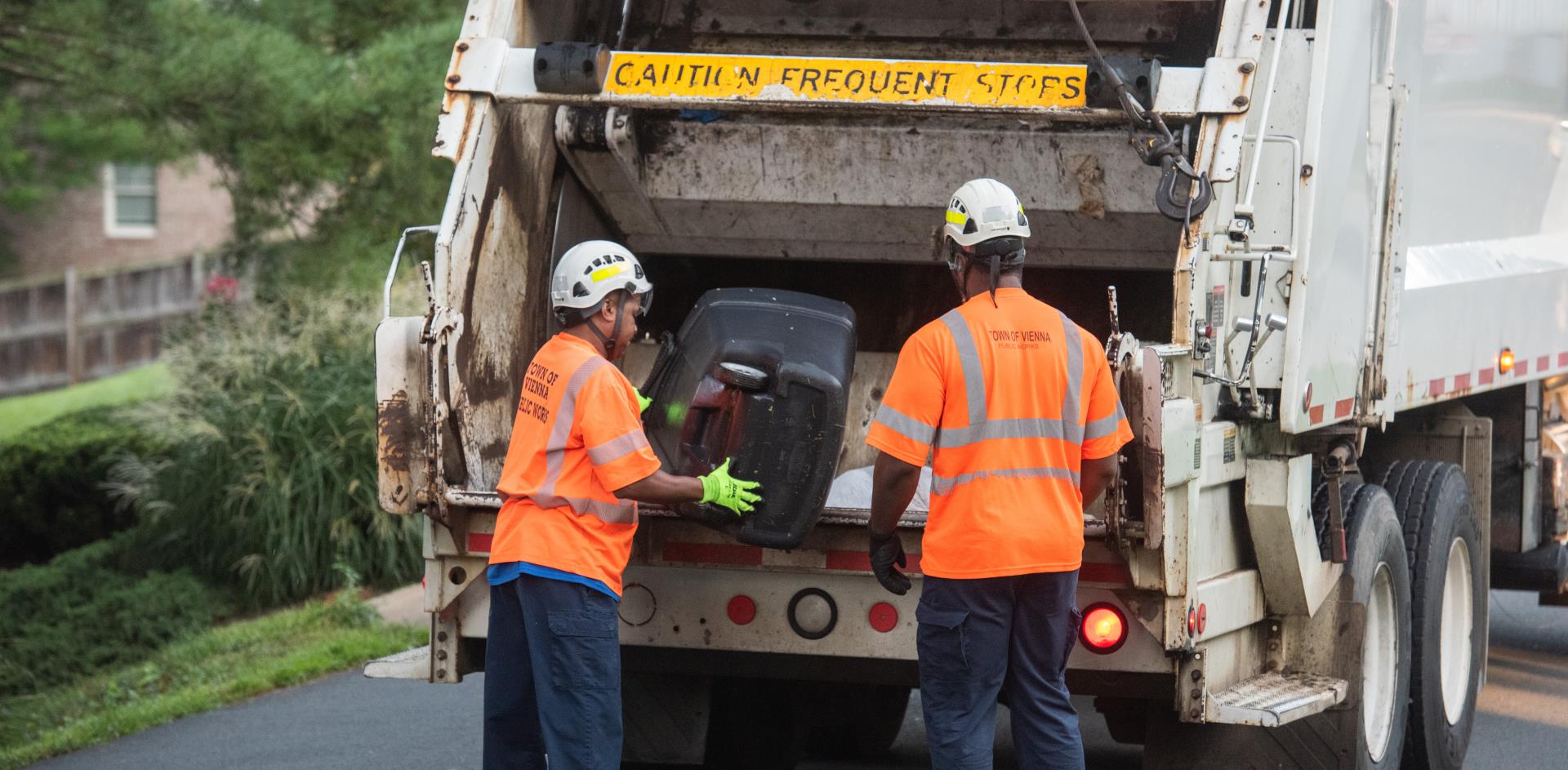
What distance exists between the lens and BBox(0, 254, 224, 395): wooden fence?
21625 millimetres

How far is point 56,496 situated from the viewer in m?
12.3

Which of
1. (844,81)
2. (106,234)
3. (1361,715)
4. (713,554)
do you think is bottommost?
(1361,715)

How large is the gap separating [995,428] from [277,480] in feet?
20.6

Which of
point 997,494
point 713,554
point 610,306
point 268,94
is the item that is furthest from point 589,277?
point 268,94

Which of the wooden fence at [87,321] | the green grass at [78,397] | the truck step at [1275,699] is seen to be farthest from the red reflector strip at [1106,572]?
the wooden fence at [87,321]

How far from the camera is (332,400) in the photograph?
32.7 feet

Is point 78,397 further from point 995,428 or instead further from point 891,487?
point 995,428

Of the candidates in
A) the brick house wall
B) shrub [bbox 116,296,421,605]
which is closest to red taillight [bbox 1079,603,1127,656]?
shrub [bbox 116,296,421,605]

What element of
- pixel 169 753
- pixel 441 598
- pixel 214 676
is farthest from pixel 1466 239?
pixel 214 676

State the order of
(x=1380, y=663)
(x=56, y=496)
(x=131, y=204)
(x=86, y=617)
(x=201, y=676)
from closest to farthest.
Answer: (x=1380, y=663) < (x=201, y=676) < (x=86, y=617) < (x=56, y=496) < (x=131, y=204)

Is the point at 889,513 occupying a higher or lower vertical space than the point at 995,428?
lower

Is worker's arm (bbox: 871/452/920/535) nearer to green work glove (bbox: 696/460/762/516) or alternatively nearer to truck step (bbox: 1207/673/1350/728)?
green work glove (bbox: 696/460/762/516)

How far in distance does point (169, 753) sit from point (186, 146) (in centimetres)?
463

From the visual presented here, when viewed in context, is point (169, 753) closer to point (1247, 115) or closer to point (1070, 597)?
point (1070, 597)
